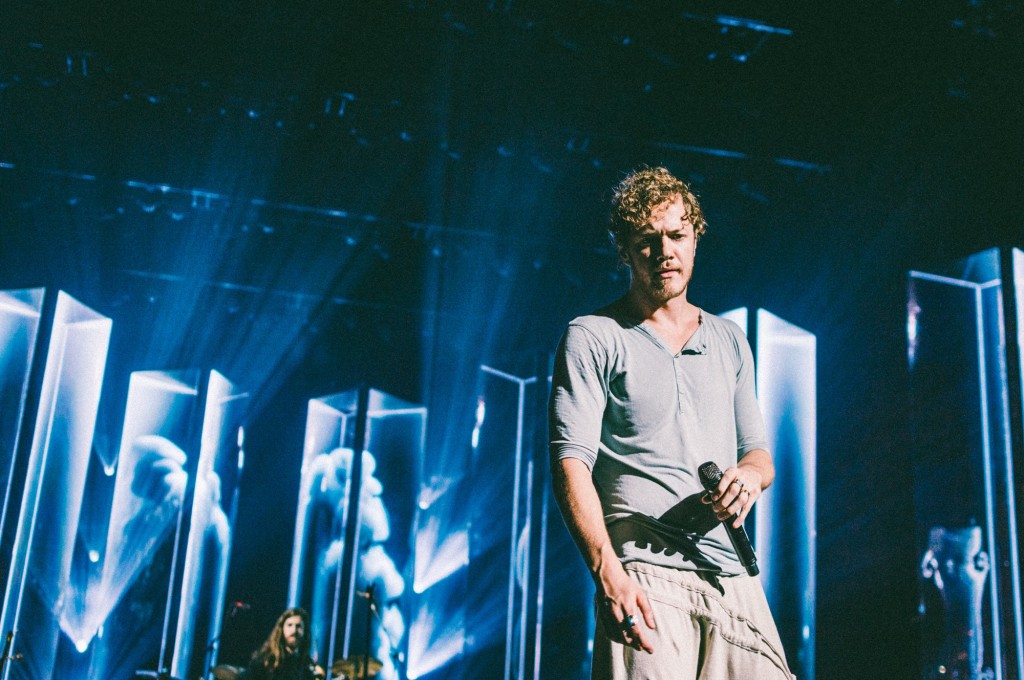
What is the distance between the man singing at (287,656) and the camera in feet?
21.9

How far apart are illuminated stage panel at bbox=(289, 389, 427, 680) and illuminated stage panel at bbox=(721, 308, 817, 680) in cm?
396

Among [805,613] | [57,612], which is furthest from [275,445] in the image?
[805,613]

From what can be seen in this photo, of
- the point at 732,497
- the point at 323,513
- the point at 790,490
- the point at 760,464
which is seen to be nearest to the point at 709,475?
the point at 732,497

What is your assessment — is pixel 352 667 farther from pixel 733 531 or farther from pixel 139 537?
pixel 733 531

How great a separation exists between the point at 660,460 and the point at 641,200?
519 mm

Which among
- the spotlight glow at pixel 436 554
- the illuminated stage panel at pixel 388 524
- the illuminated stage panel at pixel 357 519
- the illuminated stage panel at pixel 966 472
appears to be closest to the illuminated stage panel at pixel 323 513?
the illuminated stage panel at pixel 357 519

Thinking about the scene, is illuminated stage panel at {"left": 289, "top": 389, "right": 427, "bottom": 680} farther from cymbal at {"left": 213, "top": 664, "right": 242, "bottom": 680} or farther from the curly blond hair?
the curly blond hair

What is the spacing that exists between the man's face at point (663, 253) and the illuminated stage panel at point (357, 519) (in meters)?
6.54

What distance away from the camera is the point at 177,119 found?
585 centimetres

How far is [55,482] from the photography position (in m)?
7.20

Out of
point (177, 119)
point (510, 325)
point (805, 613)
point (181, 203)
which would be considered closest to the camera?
point (805, 613)

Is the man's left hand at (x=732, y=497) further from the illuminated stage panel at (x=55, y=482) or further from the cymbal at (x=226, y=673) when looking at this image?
the illuminated stage panel at (x=55, y=482)

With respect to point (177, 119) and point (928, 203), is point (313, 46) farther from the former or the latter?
point (928, 203)

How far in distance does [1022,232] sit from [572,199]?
3.10 m
